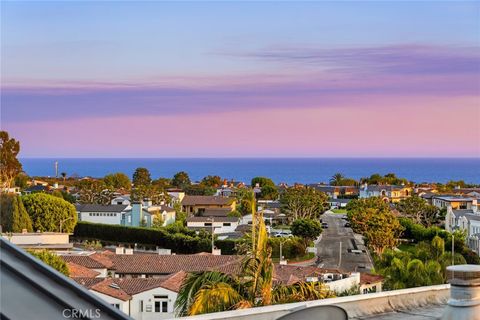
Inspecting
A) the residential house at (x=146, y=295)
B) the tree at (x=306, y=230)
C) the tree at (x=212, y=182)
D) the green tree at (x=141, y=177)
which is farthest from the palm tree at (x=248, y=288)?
the tree at (x=212, y=182)

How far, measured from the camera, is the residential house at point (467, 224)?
28.7 m

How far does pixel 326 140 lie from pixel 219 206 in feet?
28.4

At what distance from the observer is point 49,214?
30453 millimetres

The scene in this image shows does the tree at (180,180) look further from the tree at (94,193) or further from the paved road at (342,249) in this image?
the paved road at (342,249)

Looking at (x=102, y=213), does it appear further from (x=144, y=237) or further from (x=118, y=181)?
(x=118, y=181)

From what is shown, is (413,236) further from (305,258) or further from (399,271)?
(399,271)

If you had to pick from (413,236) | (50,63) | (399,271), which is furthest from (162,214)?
(399,271)

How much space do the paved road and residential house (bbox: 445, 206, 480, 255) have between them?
419cm

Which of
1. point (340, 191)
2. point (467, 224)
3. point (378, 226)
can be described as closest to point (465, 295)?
point (378, 226)

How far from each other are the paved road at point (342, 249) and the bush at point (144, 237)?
15.0ft

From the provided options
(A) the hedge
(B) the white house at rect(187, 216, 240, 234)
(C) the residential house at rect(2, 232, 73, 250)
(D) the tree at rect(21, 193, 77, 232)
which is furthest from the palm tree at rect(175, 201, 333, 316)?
(B) the white house at rect(187, 216, 240, 234)

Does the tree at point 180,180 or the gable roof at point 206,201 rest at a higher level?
the tree at point 180,180

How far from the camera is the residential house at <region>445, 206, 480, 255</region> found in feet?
94.2

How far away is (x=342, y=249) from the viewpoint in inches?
1117
